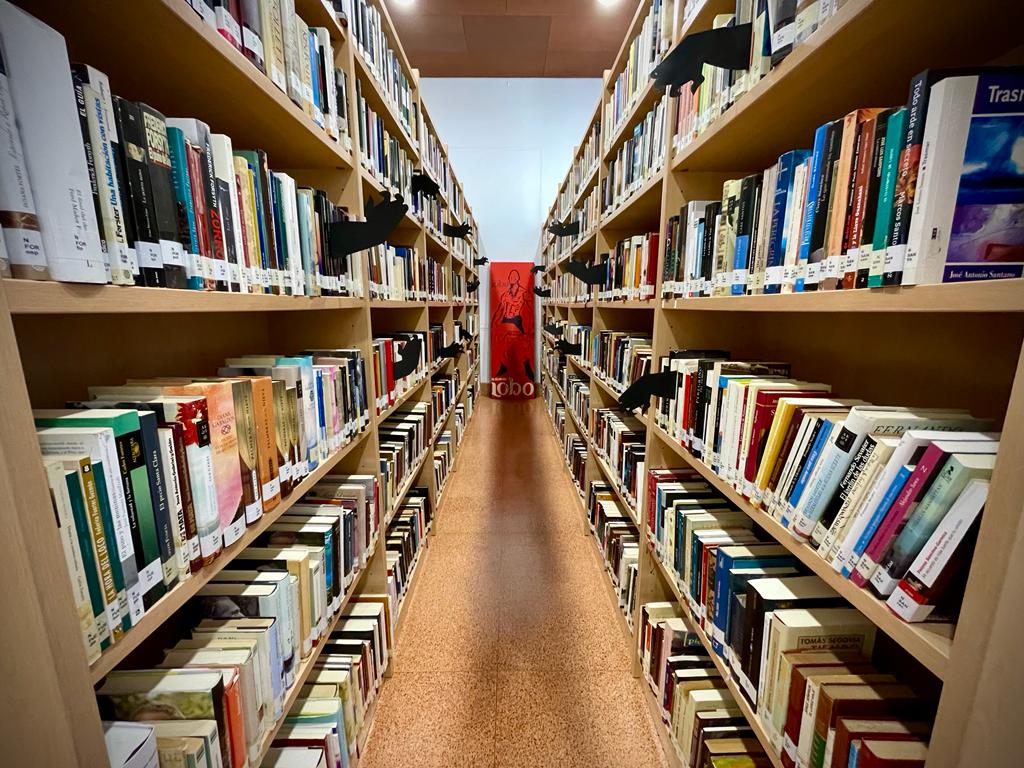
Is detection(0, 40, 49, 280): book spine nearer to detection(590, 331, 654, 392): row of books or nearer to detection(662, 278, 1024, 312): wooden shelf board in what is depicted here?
detection(662, 278, 1024, 312): wooden shelf board

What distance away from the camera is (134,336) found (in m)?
1.02

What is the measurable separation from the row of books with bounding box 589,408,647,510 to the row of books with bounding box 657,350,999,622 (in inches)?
31.1

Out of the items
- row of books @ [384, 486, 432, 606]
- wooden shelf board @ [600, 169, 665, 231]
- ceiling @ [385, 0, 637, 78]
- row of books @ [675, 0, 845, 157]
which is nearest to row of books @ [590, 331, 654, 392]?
wooden shelf board @ [600, 169, 665, 231]

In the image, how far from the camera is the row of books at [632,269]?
177 cm

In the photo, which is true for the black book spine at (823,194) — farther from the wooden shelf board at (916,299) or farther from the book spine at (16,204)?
the book spine at (16,204)

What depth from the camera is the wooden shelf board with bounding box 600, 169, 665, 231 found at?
1.62 metres

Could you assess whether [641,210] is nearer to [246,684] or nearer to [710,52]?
[710,52]

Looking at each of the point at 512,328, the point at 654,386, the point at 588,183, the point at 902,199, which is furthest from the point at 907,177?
the point at 512,328

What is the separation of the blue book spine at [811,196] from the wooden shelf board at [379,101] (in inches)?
54.9

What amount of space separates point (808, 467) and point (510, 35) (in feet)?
16.2

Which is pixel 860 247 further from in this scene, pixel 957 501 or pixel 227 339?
pixel 227 339

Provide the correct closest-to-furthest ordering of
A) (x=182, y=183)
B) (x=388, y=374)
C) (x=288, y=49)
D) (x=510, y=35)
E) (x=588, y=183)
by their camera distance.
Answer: (x=182, y=183) < (x=288, y=49) < (x=388, y=374) < (x=588, y=183) < (x=510, y=35)

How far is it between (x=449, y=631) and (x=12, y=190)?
1.94 meters

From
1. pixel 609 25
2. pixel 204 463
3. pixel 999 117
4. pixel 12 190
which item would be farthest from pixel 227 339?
pixel 609 25
